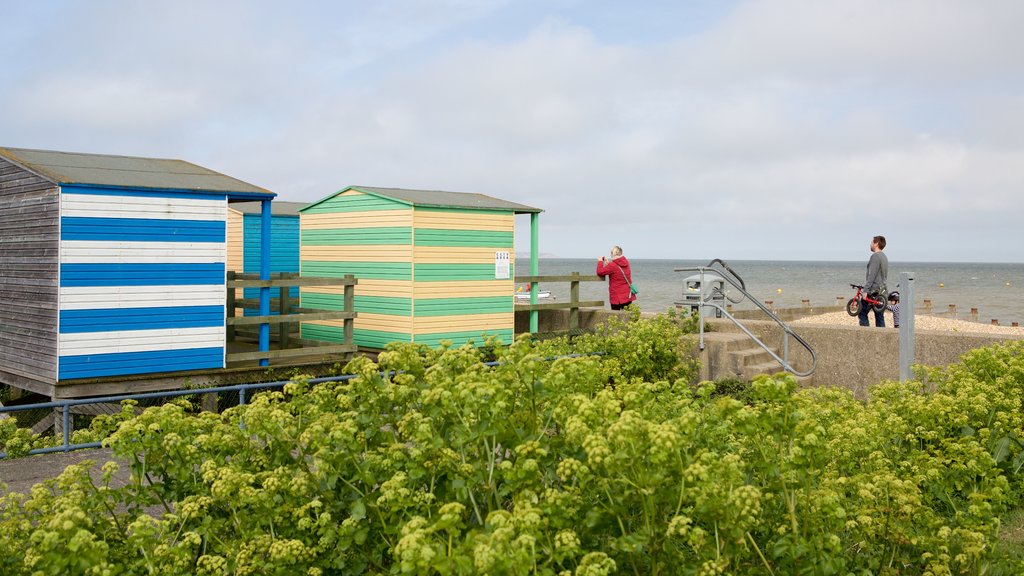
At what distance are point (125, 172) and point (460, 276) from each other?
5547 mm

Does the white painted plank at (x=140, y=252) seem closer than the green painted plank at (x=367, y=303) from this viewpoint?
Yes

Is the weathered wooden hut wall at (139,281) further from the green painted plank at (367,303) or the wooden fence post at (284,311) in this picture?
the green painted plank at (367,303)

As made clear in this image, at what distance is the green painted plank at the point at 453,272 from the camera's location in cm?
1497

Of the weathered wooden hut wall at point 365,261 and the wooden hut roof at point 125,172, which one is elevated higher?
the wooden hut roof at point 125,172

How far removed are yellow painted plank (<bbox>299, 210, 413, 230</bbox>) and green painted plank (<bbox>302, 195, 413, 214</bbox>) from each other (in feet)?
0.22

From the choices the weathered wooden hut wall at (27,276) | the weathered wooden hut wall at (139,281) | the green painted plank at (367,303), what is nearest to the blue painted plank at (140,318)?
the weathered wooden hut wall at (139,281)

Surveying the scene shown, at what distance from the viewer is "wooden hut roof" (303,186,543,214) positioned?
1515cm

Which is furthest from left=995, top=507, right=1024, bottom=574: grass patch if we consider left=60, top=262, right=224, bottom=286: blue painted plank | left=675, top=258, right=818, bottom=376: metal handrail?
left=60, top=262, right=224, bottom=286: blue painted plank

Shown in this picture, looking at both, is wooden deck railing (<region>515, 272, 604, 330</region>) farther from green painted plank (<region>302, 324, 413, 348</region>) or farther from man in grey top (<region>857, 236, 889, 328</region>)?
man in grey top (<region>857, 236, 889, 328</region>)

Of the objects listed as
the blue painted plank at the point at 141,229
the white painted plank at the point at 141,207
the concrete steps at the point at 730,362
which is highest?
the white painted plank at the point at 141,207

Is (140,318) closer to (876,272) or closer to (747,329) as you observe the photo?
(747,329)

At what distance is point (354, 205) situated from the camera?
15805 mm

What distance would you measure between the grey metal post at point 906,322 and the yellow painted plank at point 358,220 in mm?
7531

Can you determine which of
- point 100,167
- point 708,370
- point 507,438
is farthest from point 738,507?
point 100,167
